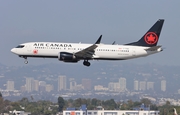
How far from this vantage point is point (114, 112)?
600ft

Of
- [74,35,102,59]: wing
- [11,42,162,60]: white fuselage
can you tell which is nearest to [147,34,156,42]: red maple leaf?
[11,42,162,60]: white fuselage

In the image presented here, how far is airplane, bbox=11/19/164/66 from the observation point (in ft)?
286

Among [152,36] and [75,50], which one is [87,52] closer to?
[75,50]

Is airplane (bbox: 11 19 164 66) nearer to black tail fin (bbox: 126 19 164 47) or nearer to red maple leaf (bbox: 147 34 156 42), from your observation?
black tail fin (bbox: 126 19 164 47)

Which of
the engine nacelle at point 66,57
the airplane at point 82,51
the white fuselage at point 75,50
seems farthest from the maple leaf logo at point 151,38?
the engine nacelle at point 66,57

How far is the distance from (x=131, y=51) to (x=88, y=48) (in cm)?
755

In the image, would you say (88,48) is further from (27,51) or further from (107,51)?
(27,51)

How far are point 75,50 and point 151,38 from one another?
13428 mm

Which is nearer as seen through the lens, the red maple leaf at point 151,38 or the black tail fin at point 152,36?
the black tail fin at point 152,36

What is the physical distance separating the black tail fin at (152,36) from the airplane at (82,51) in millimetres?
1416

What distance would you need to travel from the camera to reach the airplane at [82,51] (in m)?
87.2

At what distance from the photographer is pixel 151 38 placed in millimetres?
95062

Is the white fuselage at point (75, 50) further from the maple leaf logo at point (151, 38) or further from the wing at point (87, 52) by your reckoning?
the maple leaf logo at point (151, 38)

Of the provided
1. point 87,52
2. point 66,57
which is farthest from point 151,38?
point 66,57
